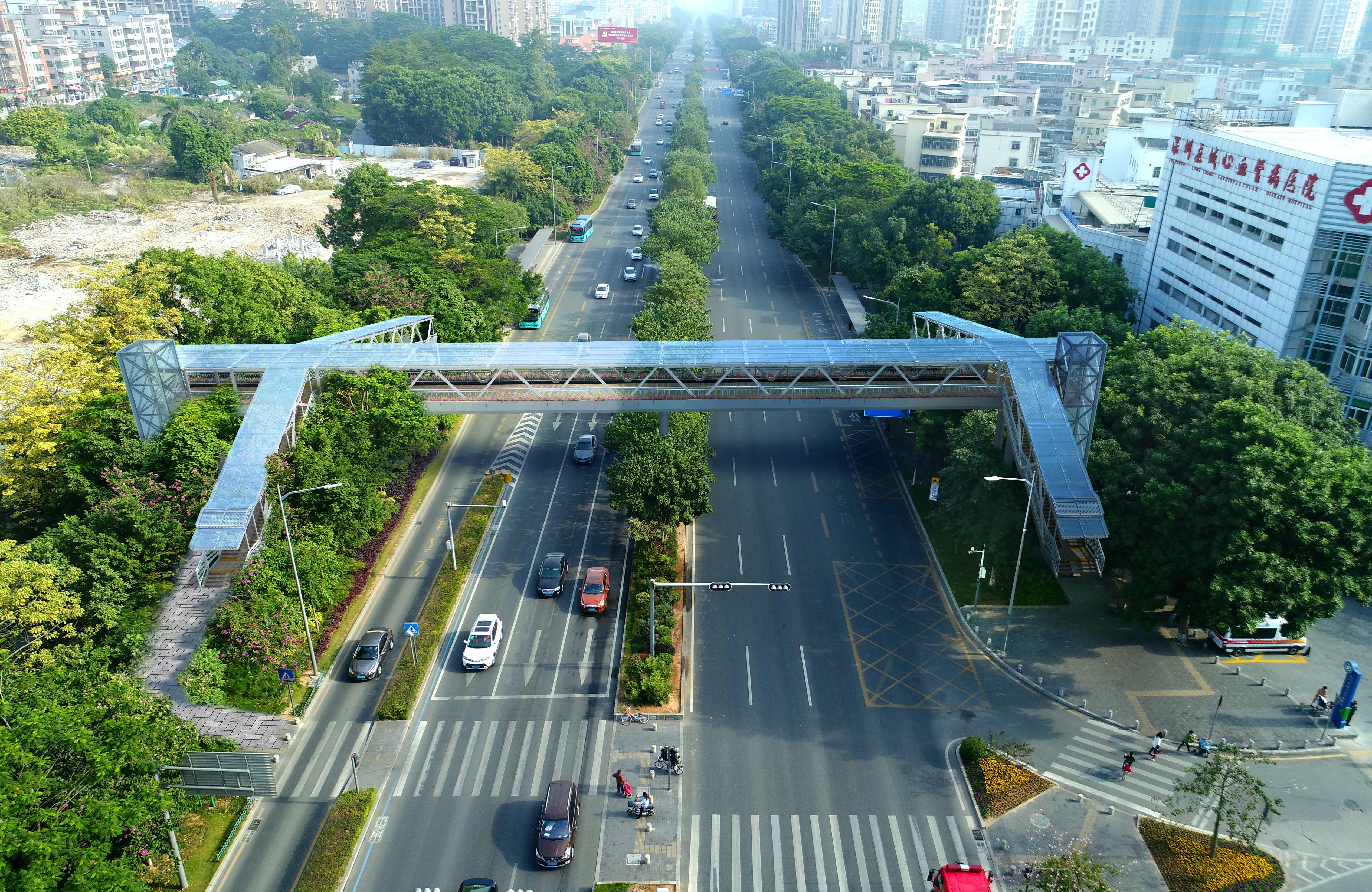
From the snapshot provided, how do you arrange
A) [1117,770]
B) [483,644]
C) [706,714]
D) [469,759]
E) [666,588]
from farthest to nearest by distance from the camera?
[666,588] → [483,644] → [706,714] → [469,759] → [1117,770]

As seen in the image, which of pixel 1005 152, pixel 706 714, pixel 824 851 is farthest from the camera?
pixel 1005 152

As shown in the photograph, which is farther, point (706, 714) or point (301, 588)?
point (301, 588)

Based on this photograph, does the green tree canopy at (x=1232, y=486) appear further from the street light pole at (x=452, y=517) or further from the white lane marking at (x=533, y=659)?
the street light pole at (x=452, y=517)

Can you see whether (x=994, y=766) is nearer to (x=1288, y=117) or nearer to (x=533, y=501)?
(x=533, y=501)

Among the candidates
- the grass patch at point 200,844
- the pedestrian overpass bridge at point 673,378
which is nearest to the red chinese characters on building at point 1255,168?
the pedestrian overpass bridge at point 673,378

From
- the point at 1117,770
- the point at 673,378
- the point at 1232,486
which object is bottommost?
the point at 1117,770

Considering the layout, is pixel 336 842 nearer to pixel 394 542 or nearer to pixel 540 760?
pixel 540 760

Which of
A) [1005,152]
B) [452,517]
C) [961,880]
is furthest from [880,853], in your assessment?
[1005,152]
